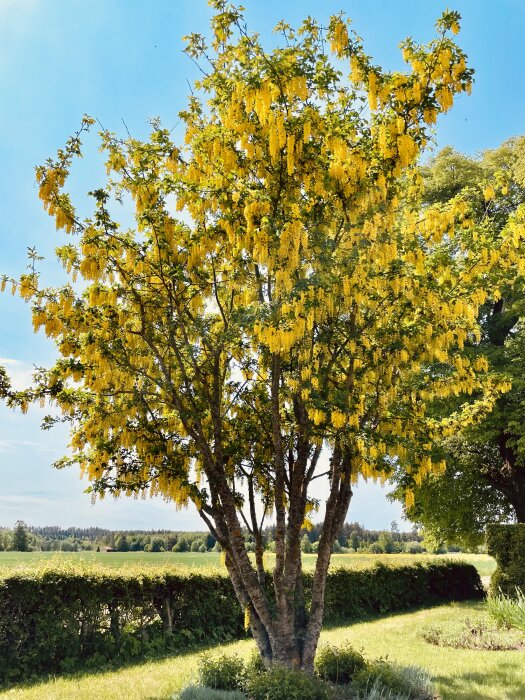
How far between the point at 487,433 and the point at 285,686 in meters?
11.6

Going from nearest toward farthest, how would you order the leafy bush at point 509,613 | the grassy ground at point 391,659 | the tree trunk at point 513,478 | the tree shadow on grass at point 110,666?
the grassy ground at point 391,659
the tree shadow on grass at point 110,666
the leafy bush at point 509,613
the tree trunk at point 513,478

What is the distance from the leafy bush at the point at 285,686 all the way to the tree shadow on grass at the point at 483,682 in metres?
1.91

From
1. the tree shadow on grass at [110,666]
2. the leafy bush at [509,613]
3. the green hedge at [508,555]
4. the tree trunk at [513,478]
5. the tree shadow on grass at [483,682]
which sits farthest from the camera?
the tree trunk at [513,478]

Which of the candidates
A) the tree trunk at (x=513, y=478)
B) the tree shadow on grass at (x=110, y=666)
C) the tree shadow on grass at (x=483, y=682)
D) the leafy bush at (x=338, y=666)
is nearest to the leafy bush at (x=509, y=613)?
the tree shadow on grass at (x=483, y=682)

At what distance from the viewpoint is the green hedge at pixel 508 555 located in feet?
46.1

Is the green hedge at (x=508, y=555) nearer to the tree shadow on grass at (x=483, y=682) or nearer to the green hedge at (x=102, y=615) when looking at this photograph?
the green hedge at (x=102, y=615)

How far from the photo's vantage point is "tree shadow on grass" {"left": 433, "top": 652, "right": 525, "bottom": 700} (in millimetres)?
7000

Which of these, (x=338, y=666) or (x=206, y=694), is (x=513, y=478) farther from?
(x=206, y=694)

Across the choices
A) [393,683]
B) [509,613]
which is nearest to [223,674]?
[393,683]

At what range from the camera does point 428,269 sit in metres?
7.46

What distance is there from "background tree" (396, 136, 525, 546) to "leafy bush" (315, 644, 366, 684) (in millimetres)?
9037

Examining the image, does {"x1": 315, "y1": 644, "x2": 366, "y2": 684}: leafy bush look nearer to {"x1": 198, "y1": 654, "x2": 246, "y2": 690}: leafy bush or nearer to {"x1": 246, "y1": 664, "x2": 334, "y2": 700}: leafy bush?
{"x1": 246, "y1": 664, "x2": 334, "y2": 700}: leafy bush

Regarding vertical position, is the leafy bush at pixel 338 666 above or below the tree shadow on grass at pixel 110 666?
above

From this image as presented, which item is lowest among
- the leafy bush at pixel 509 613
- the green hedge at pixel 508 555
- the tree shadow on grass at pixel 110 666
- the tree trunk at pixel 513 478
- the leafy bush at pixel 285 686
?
the tree shadow on grass at pixel 110 666
